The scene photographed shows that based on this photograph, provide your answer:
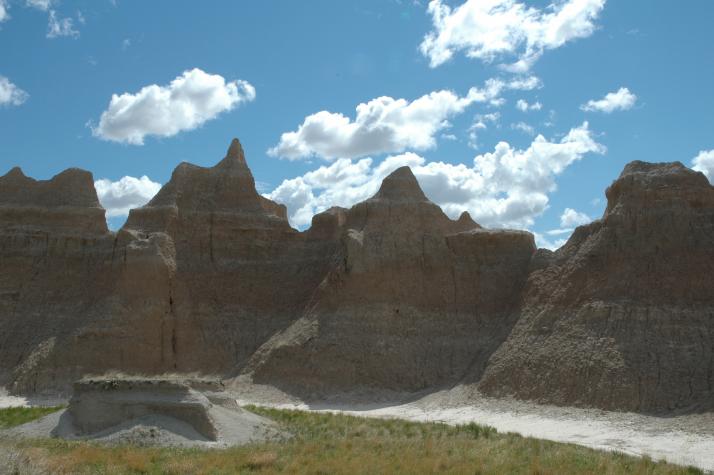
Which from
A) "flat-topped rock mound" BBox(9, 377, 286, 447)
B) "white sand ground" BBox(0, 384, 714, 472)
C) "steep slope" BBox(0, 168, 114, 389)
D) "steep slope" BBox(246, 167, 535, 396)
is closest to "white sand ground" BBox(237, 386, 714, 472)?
"white sand ground" BBox(0, 384, 714, 472)

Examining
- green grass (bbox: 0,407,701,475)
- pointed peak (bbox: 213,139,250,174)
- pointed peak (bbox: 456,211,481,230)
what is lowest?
green grass (bbox: 0,407,701,475)

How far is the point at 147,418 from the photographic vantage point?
23.1 m

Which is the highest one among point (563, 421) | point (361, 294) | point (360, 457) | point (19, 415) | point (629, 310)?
point (361, 294)

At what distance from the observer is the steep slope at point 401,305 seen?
3772 centimetres

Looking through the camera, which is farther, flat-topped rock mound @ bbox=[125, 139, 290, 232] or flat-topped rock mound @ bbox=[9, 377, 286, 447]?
flat-topped rock mound @ bbox=[125, 139, 290, 232]

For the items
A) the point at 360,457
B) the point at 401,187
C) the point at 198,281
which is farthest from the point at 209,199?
the point at 360,457

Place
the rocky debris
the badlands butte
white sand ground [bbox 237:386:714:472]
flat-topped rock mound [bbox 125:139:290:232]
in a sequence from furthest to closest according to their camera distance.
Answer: flat-topped rock mound [bbox 125:139:290:232] < the rocky debris < the badlands butte < white sand ground [bbox 237:386:714:472]

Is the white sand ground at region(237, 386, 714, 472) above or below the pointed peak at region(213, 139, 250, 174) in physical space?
below

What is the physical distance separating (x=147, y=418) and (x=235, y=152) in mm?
27247

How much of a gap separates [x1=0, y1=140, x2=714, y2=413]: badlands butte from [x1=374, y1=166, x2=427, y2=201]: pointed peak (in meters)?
0.09

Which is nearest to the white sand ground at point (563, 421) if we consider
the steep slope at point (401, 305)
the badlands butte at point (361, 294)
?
the badlands butte at point (361, 294)

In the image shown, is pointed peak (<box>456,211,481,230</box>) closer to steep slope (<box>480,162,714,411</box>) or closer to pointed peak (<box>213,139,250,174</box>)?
steep slope (<box>480,162,714,411</box>)

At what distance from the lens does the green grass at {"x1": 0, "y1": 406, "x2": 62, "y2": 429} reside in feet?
91.8

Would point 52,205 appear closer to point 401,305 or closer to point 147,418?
point 401,305
